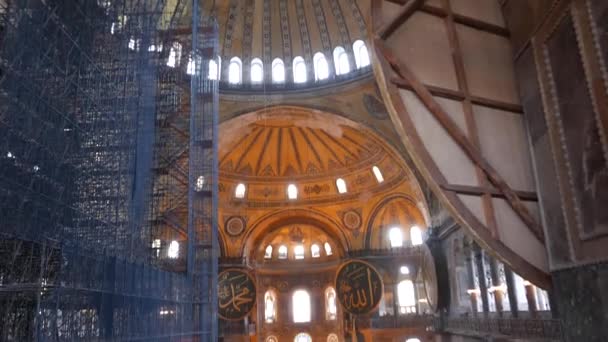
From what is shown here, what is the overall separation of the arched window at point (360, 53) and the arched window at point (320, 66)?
1.27 m

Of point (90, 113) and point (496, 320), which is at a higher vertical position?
point (90, 113)

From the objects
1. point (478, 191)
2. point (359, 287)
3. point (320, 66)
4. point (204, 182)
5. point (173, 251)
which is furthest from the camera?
point (173, 251)

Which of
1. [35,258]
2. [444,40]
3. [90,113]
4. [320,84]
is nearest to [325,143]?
[320,84]

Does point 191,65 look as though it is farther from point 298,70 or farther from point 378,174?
point 378,174

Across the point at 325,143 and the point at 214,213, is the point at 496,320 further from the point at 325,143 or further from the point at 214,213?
the point at 325,143

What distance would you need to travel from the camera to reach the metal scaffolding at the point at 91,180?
7180mm

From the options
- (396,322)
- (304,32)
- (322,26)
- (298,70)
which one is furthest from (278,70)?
(396,322)

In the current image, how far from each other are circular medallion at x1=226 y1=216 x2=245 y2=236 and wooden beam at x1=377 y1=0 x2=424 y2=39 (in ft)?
62.8

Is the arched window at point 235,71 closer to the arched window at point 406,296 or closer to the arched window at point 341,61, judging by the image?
the arched window at point 341,61

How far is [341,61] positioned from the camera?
18391 millimetres

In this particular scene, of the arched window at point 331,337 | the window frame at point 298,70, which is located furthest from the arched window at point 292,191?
the arched window at point 331,337

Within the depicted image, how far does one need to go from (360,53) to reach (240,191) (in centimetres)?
899

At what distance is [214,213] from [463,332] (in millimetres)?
7999

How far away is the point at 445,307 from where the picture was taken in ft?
53.3
